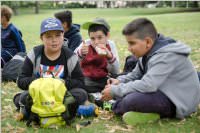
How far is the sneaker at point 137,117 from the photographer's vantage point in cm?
432

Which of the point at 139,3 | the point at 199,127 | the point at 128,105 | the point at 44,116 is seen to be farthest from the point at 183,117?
the point at 139,3

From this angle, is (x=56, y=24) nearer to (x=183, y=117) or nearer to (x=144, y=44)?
(x=144, y=44)

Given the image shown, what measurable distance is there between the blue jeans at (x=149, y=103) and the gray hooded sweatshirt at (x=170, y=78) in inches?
2.1

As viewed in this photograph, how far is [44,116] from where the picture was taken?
4.22 metres

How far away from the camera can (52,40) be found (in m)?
4.54

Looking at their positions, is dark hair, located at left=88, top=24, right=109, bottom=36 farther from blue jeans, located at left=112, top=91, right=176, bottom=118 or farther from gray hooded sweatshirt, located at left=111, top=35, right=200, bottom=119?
blue jeans, located at left=112, top=91, right=176, bottom=118

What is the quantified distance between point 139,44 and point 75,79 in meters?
0.87

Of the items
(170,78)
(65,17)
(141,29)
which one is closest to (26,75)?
(141,29)

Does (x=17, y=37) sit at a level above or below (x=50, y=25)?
below

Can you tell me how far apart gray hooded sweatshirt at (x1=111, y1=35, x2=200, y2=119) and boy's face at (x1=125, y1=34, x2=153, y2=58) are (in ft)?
0.23

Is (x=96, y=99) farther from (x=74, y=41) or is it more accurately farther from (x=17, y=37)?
(x=17, y=37)

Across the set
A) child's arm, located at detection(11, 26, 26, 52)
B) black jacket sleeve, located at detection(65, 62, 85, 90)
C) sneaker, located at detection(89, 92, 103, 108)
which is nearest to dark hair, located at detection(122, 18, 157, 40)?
black jacket sleeve, located at detection(65, 62, 85, 90)

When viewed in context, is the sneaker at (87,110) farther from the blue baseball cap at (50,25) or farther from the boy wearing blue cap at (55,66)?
the blue baseball cap at (50,25)

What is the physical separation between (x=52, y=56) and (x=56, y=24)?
387 millimetres
